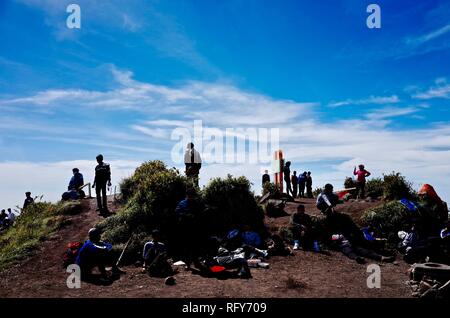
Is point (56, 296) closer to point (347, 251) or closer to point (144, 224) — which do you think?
point (144, 224)

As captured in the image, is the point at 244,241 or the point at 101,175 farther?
the point at 101,175

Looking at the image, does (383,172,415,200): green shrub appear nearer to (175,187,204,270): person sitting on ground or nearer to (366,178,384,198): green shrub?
(366,178,384,198): green shrub

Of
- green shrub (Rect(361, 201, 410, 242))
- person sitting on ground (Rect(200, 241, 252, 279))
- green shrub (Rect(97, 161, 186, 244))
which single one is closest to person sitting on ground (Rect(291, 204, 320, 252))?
green shrub (Rect(361, 201, 410, 242))

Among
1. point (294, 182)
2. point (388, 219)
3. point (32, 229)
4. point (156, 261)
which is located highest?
point (294, 182)

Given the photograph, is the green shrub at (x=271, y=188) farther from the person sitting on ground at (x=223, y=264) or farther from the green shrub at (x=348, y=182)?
the person sitting on ground at (x=223, y=264)

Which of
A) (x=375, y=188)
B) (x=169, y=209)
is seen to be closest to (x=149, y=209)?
(x=169, y=209)

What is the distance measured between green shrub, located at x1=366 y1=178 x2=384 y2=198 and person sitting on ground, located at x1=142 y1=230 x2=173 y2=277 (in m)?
15.0

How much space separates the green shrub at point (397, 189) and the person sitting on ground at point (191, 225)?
1258 cm

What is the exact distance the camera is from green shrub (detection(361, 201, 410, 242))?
14516 millimetres

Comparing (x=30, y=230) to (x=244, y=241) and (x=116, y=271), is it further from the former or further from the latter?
(x=244, y=241)

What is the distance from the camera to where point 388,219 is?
15.0 metres

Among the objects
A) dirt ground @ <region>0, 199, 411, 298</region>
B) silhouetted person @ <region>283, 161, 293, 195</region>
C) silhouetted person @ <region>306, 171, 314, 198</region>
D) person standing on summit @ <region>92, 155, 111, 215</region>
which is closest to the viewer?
dirt ground @ <region>0, 199, 411, 298</region>

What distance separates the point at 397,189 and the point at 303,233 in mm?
8361
